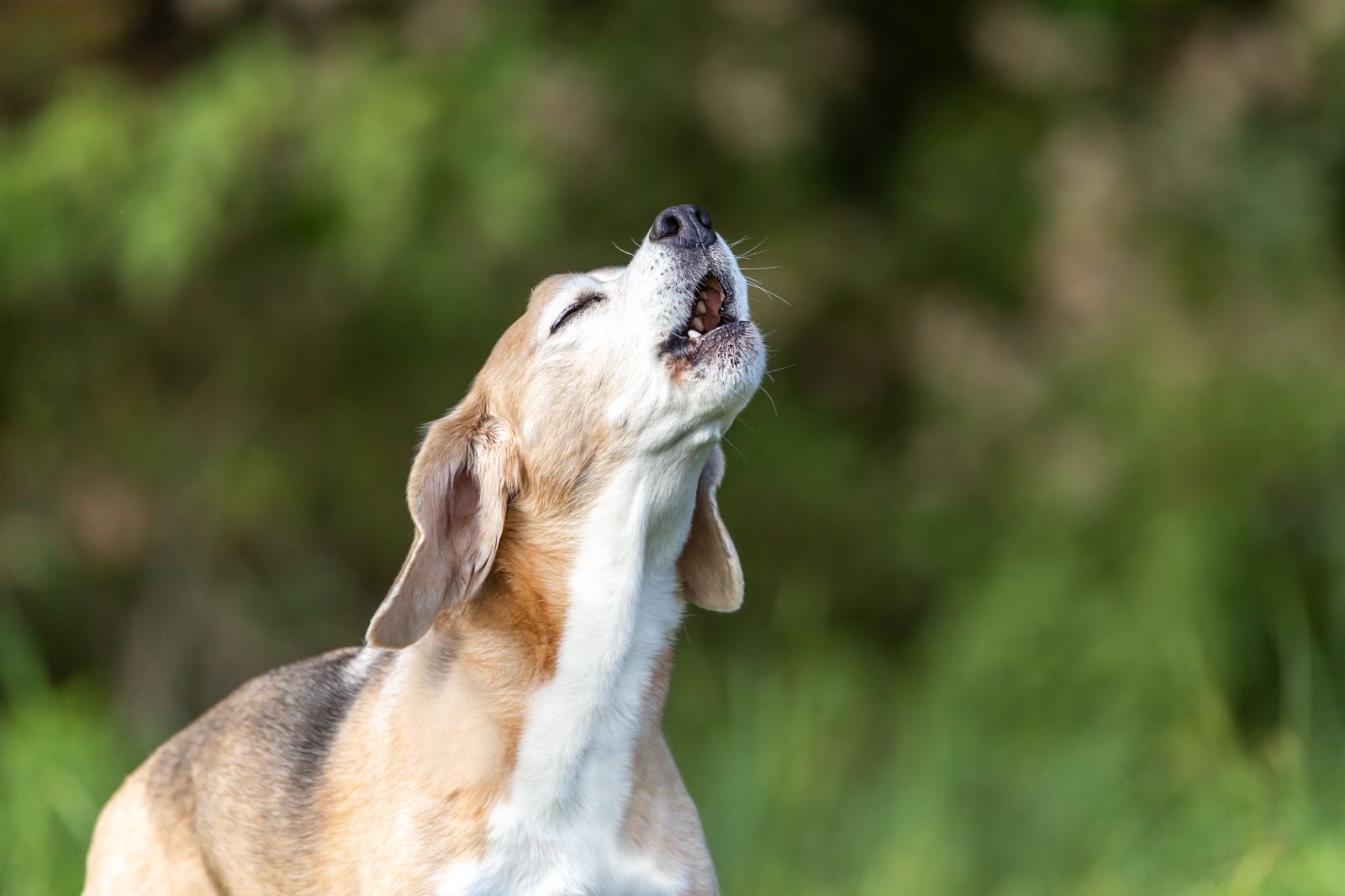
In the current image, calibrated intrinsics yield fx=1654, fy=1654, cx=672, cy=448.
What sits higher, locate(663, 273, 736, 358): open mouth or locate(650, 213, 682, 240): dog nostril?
locate(650, 213, 682, 240): dog nostril

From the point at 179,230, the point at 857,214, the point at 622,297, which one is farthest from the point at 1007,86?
the point at 622,297

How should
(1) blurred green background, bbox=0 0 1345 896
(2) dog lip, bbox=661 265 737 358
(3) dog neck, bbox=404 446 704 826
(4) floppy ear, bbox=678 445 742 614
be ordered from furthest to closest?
(1) blurred green background, bbox=0 0 1345 896 → (4) floppy ear, bbox=678 445 742 614 → (2) dog lip, bbox=661 265 737 358 → (3) dog neck, bbox=404 446 704 826

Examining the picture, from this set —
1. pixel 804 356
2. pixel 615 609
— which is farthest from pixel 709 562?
pixel 804 356

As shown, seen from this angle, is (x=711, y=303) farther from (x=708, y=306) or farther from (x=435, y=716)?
(x=435, y=716)

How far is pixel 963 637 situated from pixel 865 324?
1793mm

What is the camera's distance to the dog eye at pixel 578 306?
4070 millimetres

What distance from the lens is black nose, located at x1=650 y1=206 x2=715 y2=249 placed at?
397cm

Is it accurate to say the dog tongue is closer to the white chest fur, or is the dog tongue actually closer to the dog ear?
the white chest fur

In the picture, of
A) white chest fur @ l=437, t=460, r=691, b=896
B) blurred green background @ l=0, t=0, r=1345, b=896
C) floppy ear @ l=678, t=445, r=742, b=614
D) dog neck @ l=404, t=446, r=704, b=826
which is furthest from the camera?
blurred green background @ l=0, t=0, r=1345, b=896

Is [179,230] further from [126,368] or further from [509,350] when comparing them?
[509,350]

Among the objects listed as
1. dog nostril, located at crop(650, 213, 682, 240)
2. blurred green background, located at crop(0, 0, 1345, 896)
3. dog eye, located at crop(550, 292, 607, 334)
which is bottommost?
blurred green background, located at crop(0, 0, 1345, 896)

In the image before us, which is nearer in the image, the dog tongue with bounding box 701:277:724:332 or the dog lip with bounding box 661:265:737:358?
the dog lip with bounding box 661:265:737:358

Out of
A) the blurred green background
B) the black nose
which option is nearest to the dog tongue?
the black nose

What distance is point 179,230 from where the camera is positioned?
20.3ft
